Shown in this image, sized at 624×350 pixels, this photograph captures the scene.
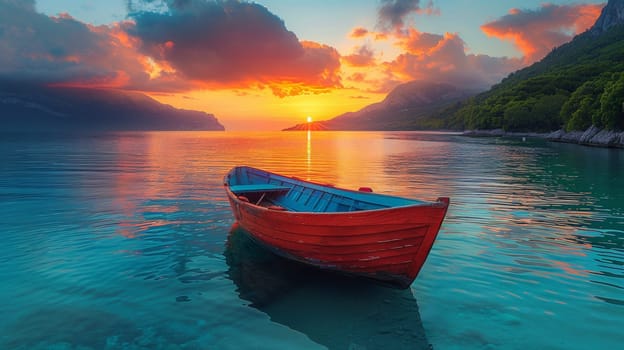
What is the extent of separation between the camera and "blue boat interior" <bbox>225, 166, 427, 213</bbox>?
11745 millimetres

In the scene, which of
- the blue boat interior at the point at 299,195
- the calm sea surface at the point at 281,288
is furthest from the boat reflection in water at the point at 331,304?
the blue boat interior at the point at 299,195

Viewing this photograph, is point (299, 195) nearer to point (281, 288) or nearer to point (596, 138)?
point (281, 288)

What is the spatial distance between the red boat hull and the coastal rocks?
7154 centimetres

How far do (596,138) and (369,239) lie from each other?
262 ft

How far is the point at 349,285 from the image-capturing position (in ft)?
A: 33.0

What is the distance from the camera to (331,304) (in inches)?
357

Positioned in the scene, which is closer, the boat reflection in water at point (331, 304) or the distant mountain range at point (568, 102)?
the boat reflection in water at point (331, 304)

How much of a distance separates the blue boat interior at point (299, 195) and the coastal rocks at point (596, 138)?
67.9m

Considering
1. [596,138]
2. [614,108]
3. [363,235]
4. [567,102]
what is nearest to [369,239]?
[363,235]

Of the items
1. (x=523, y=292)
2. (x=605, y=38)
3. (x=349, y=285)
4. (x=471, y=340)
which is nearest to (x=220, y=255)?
(x=349, y=285)

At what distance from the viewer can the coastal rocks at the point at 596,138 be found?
6264 cm

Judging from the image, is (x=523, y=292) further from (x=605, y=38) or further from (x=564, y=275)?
(x=605, y=38)

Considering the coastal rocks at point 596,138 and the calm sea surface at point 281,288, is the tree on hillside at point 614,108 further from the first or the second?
the calm sea surface at point 281,288

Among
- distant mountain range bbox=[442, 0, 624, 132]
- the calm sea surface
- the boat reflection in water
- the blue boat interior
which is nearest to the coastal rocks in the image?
distant mountain range bbox=[442, 0, 624, 132]
